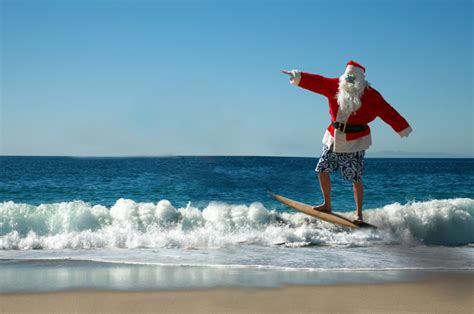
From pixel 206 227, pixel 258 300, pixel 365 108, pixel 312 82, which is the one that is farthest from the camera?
pixel 206 227

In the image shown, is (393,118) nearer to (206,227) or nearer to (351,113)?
(351,113)

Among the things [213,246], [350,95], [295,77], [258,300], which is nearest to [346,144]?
[350,95]

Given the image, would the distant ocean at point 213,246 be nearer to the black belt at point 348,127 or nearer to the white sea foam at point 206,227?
the white sea foam at point 206,227

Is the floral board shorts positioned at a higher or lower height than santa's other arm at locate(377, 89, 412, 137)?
lower

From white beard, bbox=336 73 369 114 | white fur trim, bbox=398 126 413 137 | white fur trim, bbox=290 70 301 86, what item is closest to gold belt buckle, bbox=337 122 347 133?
white beard, bbox=336 73 369 114

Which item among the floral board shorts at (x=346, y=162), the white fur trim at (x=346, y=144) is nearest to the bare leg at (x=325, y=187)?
the floral board shorts at (x=346, y=162)

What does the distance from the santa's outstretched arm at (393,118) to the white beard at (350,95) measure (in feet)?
0.77

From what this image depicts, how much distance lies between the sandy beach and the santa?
1388 millimetres

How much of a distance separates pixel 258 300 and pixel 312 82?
2.16 m

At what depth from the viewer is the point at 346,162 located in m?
5.25

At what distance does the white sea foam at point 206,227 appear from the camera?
683 cm

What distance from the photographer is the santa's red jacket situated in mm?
4940

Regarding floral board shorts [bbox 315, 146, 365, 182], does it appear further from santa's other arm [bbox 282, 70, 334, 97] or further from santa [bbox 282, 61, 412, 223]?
santa's other arm [bbox 282, 70, 334, 97]

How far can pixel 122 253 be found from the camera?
614cm
